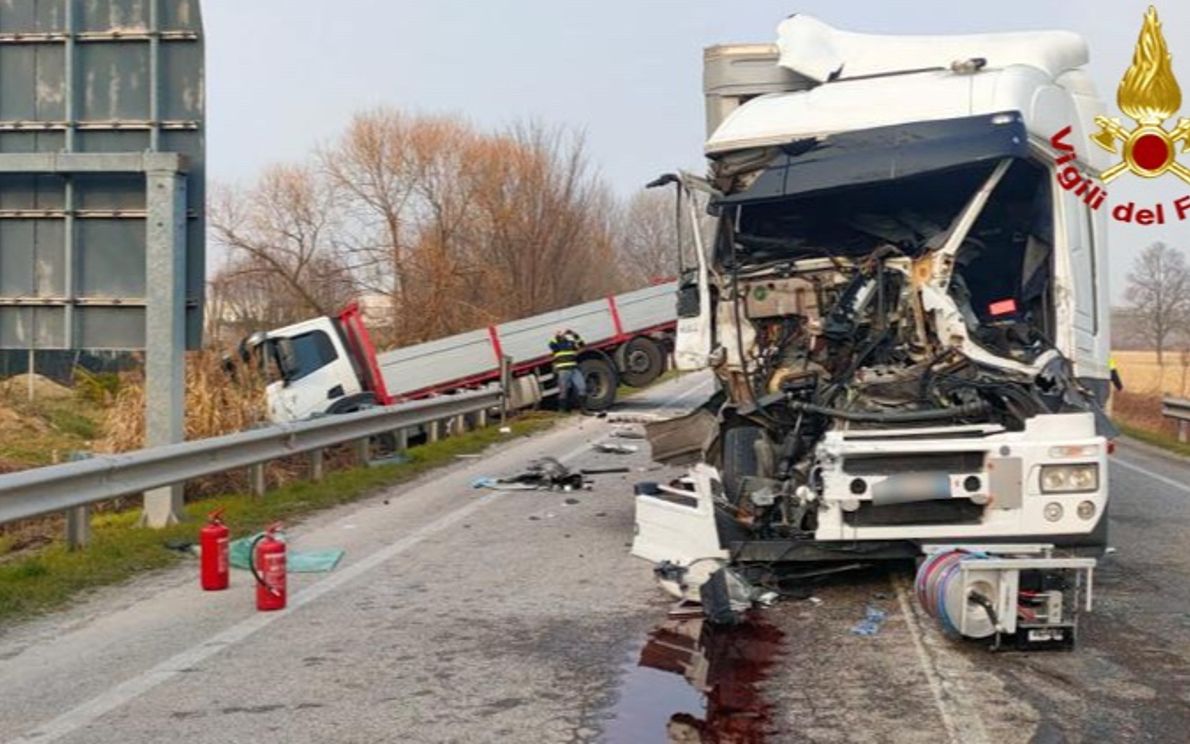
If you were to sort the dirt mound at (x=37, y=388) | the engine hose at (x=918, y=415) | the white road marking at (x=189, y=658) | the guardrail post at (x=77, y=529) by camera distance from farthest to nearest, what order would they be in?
the dirt mound at (x=37, y=388) → the guardrail post at (x=77, y=529) → the engine hose at (x=918, y=415) → the white road marking at (x=189, y=658)

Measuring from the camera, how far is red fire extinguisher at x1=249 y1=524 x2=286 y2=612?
22.9 feet

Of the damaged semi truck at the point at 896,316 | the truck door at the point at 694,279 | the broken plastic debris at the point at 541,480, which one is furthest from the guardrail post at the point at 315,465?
the truck door at the point at 694,279

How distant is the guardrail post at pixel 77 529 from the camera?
8.95 metres

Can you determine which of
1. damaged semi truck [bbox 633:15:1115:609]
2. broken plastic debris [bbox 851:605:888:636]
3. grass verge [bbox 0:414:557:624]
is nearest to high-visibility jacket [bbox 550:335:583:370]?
grass verge [bbox 0:414:557:624]

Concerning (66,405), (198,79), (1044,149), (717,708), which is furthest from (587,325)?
(717,708)

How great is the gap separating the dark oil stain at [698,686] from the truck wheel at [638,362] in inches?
773

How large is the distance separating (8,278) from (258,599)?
16.1ft

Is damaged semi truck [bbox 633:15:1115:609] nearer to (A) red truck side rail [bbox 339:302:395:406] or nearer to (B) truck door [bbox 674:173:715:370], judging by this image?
(B) truck door [bbox 674:173:715:370]

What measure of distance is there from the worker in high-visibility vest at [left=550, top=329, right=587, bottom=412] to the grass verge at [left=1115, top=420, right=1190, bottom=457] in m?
9.80

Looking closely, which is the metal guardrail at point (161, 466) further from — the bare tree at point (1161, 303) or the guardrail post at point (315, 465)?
the bare tree at point (1161, 303)

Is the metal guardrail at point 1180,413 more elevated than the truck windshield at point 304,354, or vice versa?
the truck windshield at point 304,354

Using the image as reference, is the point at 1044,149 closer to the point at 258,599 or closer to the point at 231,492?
the point at 258,599

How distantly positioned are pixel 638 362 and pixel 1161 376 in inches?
594

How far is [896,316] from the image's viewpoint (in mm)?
7992
